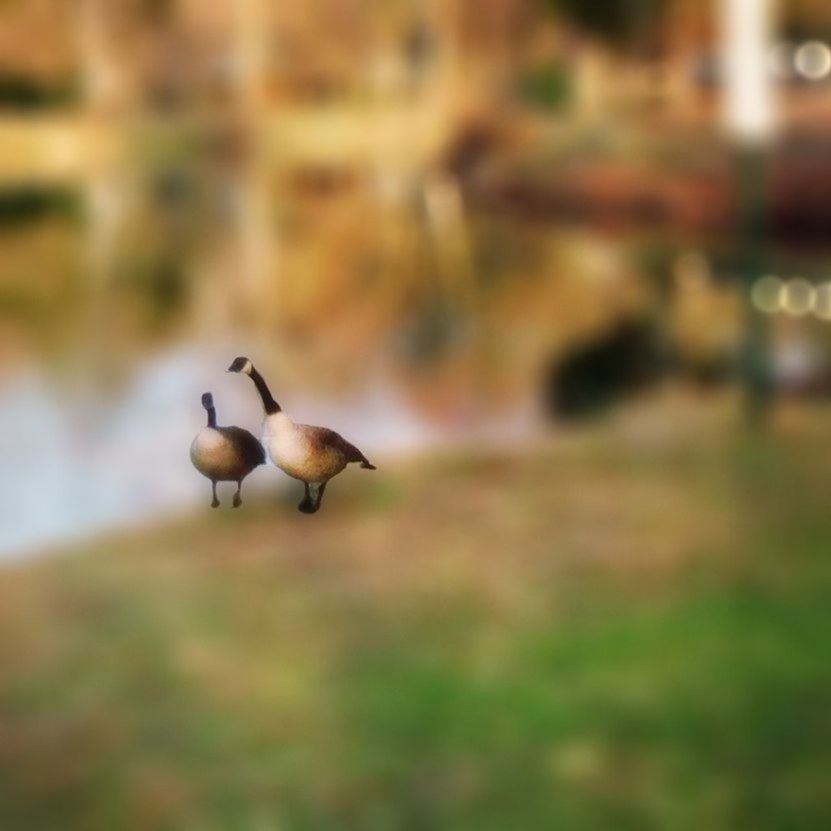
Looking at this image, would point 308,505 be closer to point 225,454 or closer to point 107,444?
point 225,454

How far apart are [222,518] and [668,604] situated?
28.2 inches

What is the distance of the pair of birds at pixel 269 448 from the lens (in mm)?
177

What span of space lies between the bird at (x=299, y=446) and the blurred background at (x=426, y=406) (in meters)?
1.24

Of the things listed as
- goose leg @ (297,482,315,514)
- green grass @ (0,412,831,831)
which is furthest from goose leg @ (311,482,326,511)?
green grass @ (0,412,831,831)

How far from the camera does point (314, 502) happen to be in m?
0.20

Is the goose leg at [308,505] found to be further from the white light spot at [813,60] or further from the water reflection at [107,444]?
the white light spot at [813,60]

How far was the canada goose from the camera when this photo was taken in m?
0.18

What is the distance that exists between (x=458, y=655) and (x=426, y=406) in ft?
1.23

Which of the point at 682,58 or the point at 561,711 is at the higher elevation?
the point at 682,58

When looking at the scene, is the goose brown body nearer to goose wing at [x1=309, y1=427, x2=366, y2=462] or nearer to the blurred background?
goose wing at [x1=309, y1=427, x2=366, y2=462]

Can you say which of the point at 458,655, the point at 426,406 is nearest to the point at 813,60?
the point at 426,406

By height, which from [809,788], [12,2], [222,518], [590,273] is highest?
[12,2]

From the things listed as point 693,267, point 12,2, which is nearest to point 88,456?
point 12,2

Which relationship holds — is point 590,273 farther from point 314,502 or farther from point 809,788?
point 314,502
